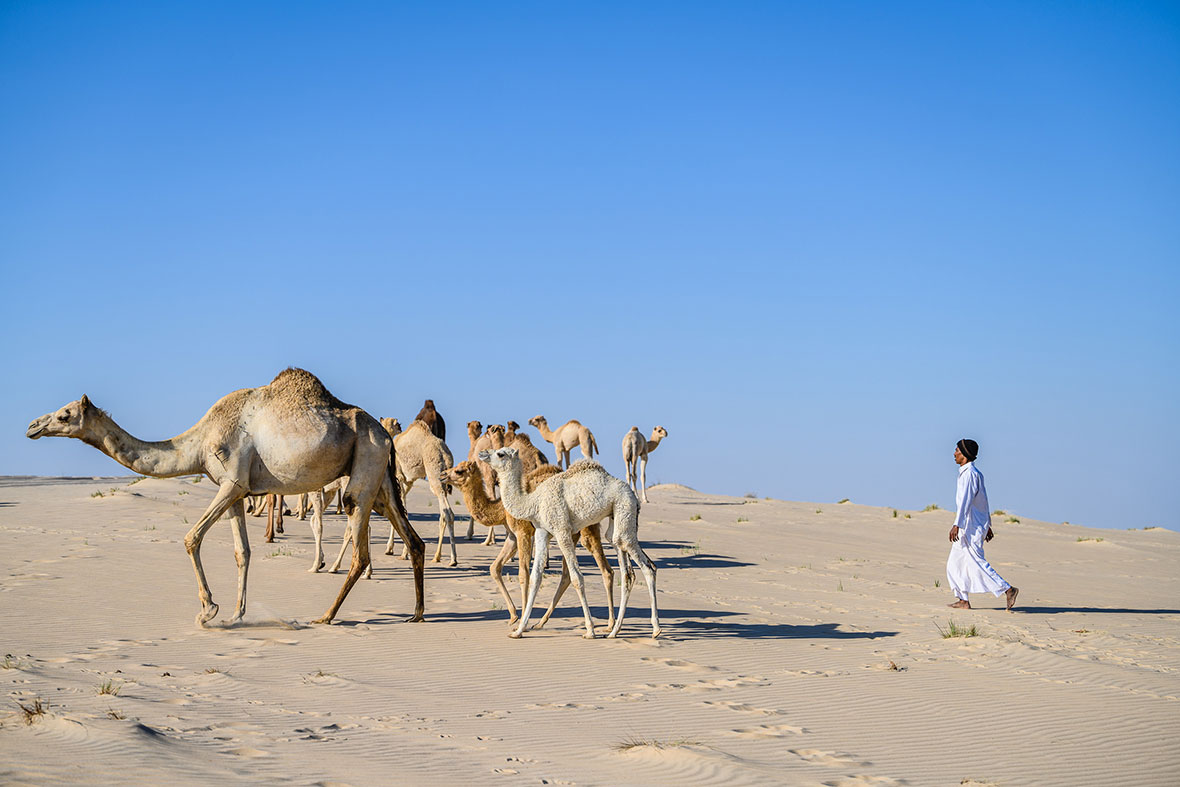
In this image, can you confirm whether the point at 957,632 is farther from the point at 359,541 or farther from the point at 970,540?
the point at 359,541

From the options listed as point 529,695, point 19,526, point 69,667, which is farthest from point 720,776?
point 19,526

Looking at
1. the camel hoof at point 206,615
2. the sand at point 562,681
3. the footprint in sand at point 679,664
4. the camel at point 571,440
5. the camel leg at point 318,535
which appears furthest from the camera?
the camel at point 571,440

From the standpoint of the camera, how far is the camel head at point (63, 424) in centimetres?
980

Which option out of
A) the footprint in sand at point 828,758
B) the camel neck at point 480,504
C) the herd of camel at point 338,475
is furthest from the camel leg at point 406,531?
Result: the footprint in sand at point 828,758

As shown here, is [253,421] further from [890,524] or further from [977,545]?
[890,524]

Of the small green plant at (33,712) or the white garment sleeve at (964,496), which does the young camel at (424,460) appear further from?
the small green plant at (33,712)

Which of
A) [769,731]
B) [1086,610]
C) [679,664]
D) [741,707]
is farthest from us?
[1086,610]

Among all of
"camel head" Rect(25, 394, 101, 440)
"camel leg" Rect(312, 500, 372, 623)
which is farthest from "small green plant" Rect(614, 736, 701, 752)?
"camel head" Rect(25, 394, 101, 440)

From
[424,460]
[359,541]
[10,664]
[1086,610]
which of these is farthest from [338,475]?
[1086,610]

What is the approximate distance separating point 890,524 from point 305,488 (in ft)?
64.3

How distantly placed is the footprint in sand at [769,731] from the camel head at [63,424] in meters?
7.00

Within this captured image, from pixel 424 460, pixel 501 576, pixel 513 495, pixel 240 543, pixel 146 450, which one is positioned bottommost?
pixel 501 576

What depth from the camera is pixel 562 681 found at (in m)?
8.15

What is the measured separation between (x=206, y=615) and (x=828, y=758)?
20.7 feet
